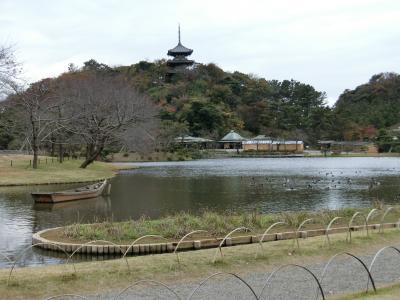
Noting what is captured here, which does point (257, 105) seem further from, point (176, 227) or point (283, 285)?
point (283, 285)

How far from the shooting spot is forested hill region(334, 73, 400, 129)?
8812 cm

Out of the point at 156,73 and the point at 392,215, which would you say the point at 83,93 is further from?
the point at 156,73

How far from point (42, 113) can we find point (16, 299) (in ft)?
117

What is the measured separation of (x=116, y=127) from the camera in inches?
1639

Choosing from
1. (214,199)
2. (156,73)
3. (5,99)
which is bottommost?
(214,199)

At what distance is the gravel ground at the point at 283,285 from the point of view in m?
7.49

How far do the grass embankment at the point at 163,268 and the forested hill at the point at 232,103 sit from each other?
65063mm

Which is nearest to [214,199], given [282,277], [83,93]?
[282,277]

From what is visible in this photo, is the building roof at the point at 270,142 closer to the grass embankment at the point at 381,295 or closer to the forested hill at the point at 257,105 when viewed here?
the forested hill at the point at 257,105

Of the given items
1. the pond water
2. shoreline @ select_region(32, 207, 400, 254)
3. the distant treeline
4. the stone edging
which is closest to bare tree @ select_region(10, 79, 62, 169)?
the pond water

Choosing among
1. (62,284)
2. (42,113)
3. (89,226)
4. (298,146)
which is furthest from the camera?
(298,146)

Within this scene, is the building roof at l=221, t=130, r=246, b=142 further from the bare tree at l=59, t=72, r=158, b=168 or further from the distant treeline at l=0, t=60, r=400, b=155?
the bare tree at l=59, t=72, r=158, b=168

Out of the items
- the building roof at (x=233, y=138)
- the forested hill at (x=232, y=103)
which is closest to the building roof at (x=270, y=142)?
the building roof at (x=233, y=138)

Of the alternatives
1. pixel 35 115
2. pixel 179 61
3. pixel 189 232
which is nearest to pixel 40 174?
pixel 35 115
